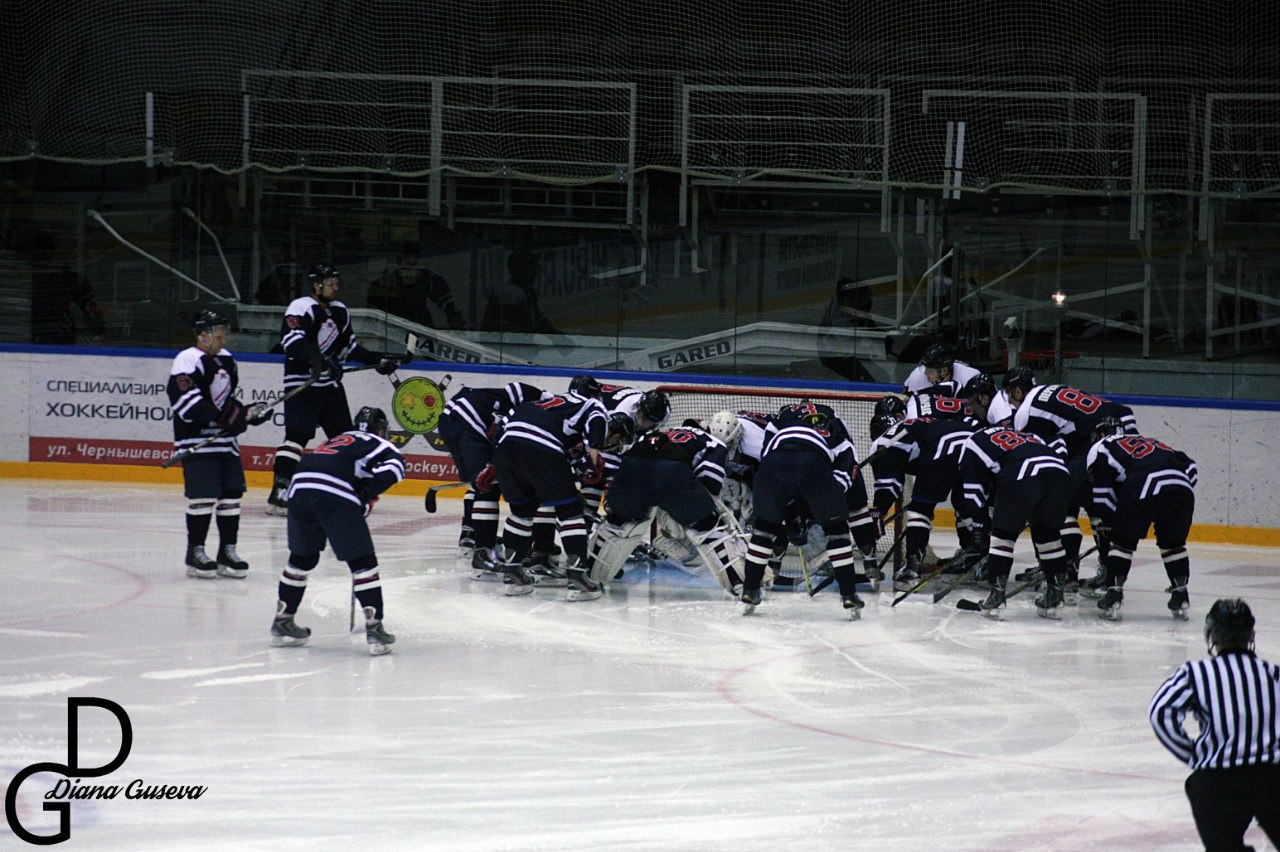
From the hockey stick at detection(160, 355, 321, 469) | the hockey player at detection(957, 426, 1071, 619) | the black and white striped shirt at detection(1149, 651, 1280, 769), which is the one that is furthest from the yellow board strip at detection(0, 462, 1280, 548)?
the black and white striped shirt at detection(1149, 651, 1280, 769)

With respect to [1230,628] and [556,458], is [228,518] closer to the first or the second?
[556,458]

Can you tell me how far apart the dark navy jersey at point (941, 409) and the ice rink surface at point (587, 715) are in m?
0.88

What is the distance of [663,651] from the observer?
5.96 m

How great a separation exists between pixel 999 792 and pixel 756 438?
315 cm

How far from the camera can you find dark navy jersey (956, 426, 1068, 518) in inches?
265

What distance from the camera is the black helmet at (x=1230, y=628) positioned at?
305 cm

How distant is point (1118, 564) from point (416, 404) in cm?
515

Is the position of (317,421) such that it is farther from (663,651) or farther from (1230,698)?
(1230,698)

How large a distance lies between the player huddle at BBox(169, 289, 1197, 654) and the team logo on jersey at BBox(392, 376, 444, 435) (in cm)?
266

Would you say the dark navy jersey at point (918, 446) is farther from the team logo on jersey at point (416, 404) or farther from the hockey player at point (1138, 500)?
the team logo on jersey at point (416, 404)

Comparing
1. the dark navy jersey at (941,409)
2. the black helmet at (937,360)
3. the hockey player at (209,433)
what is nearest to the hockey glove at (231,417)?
the hockey player at (209,433)

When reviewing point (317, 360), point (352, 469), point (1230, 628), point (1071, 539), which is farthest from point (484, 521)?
point (1230, 628)

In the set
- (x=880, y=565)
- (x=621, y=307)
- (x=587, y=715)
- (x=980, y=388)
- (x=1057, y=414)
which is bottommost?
(x=587, y=715)

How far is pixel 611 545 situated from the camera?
23.2 feet
